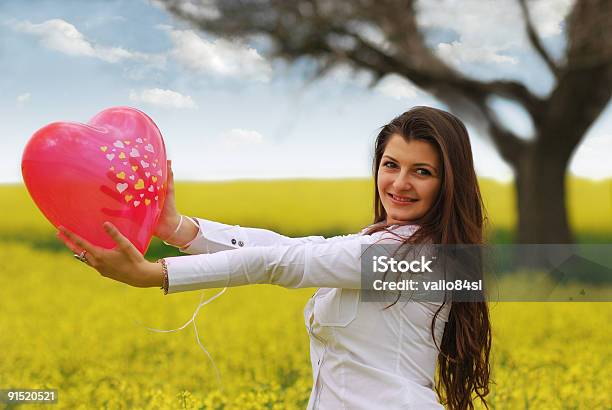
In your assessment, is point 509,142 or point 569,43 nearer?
point 569,43

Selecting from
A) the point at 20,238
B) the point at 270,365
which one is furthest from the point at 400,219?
the point at 20,238

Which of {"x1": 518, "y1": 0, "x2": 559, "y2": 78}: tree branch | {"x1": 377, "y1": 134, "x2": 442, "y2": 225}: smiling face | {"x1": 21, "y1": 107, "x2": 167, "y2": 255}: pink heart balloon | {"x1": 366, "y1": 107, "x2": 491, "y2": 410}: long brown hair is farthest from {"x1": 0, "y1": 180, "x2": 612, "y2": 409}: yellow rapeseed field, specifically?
{"x1": 518, "y1": 0, "x2": 559, "y2": 78}: tree branch

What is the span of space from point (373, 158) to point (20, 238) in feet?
30.8

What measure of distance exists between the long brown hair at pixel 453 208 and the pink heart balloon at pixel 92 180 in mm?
677

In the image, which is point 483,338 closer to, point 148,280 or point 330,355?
point 330,355

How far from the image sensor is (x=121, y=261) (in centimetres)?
193

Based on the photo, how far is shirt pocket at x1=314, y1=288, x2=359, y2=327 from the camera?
2.12 meters

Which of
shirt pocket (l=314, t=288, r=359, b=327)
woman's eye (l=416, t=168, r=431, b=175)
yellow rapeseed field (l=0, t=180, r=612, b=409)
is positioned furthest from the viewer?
yellow rapeseed field (l=0, t=180, r=612, b=409)

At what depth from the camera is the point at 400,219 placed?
2254mm

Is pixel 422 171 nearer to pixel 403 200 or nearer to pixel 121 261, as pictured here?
pixel 403 200

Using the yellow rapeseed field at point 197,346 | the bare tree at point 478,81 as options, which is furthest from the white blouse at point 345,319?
the bare tree at point 478,81

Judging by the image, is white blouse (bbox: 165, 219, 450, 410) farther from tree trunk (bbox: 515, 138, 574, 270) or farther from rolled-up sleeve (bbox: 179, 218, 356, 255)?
tree trunk (bbox: 515, 138, 574, 270)

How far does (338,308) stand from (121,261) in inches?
24.0

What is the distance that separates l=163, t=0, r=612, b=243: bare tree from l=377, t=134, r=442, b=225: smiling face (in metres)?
5.72
